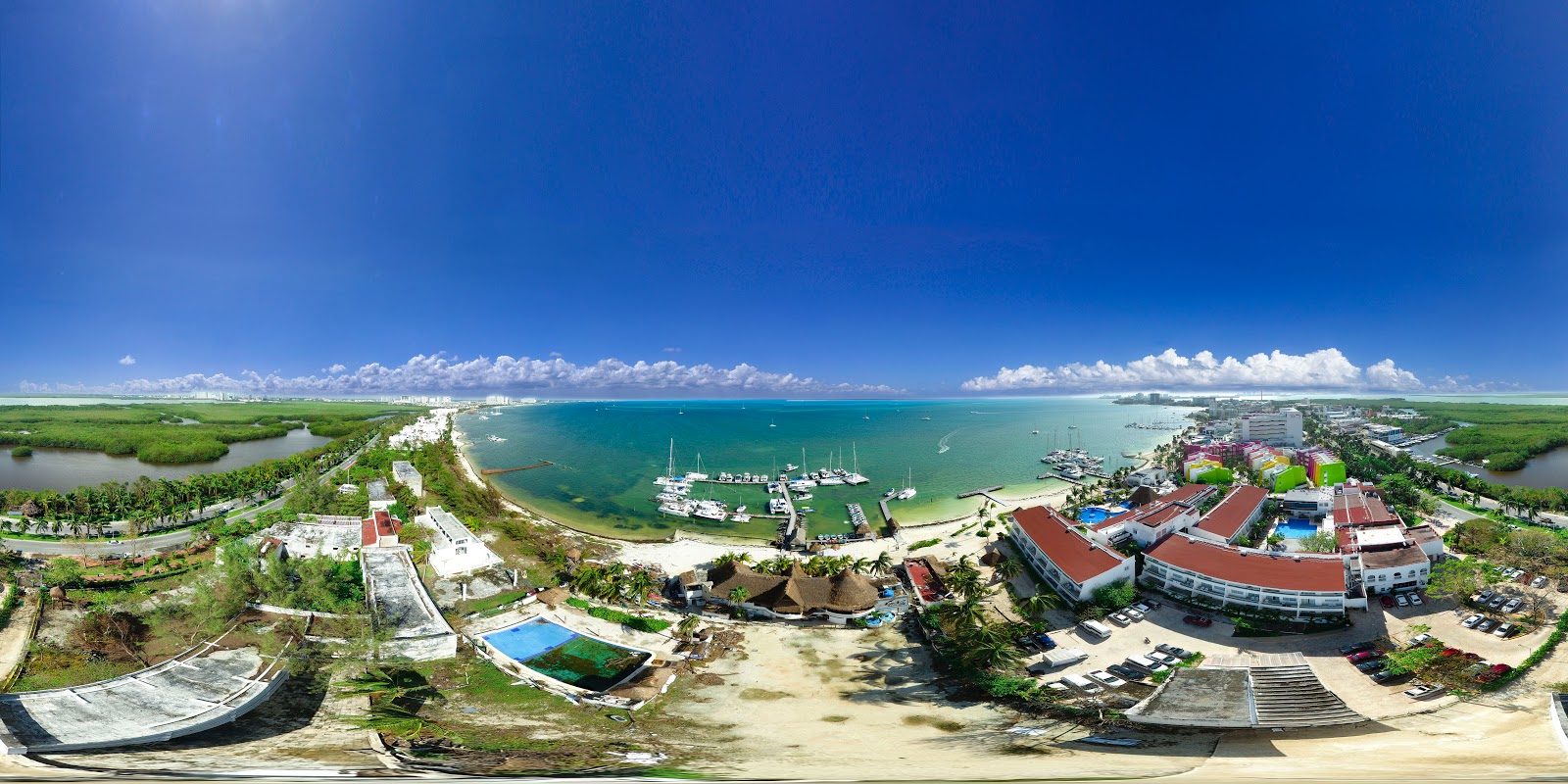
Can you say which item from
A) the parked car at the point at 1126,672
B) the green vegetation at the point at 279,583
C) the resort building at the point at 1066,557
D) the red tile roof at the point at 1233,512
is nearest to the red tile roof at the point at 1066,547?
the resort building at the point at 1066,557

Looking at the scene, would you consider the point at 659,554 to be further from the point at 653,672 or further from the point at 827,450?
the point at 827,450

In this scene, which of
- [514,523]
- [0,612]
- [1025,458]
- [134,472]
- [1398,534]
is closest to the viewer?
[0,612]

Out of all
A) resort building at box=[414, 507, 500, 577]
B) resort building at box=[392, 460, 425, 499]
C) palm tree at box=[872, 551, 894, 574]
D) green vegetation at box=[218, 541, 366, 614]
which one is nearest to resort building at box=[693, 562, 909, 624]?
palm tree at box=[872, 551, 894, 574]

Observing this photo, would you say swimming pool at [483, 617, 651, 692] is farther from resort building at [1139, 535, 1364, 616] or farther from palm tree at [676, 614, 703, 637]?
resort building at [1139, 535, 1364, 616]

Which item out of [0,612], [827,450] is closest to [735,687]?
[0,612]

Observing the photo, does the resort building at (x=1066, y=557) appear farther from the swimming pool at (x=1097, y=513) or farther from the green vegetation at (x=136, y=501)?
the green vegetation at (x=136, y=501)

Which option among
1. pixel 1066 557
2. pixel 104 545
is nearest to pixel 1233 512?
pixel 1066 557
